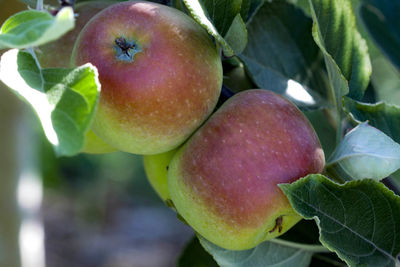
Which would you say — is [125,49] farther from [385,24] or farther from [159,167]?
[385,24]

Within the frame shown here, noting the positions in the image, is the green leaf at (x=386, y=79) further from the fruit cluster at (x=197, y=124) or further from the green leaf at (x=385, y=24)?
the fruit cluster at (x=197, y=124)

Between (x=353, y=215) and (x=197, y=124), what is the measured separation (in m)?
0.19

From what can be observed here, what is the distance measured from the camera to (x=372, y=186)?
0.54 m

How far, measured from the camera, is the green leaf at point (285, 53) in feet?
2.44

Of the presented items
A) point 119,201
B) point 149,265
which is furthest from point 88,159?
point 149,265

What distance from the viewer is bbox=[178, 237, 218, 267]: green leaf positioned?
91cm

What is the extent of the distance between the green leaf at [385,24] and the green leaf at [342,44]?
233 mm

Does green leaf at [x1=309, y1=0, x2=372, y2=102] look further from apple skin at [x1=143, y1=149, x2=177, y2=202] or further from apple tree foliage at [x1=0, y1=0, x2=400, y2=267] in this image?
apple skin at [x1=143, y1=149, x2=177, y2=202]

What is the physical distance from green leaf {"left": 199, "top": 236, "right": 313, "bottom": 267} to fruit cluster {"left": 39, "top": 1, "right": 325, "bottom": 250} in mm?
35

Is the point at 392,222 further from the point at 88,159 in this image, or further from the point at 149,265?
the point at 88,159

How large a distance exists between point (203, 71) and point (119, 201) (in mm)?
3568

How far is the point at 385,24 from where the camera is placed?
3.01 ft

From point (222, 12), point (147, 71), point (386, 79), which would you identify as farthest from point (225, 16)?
point (386, 79)

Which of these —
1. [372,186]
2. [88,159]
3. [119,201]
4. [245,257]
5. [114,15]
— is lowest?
[119,201]
